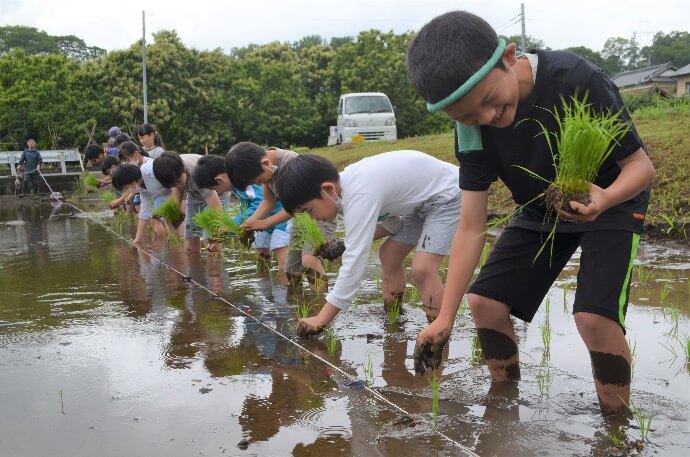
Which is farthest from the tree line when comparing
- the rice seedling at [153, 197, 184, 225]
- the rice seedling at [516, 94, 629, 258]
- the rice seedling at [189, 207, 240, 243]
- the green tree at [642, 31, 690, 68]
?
the green tree at [642, 31, 690, 68]

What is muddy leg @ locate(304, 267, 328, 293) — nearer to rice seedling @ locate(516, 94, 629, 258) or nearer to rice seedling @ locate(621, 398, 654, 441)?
rice seedling @ locate(621, 398, 654, 441)

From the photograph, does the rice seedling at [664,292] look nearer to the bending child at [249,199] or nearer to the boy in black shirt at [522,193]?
the boy in black shirt at [522,193]

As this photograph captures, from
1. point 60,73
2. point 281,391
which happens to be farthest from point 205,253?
point 60,73

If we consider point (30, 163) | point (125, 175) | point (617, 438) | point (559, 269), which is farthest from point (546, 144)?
point (30, 163)

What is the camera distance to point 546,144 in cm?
266

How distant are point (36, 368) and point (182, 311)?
136cm

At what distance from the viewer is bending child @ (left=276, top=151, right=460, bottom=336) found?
11.6ft

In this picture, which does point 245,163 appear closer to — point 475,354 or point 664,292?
point 475,354

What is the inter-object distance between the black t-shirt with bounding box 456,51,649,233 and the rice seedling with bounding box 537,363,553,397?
774mm

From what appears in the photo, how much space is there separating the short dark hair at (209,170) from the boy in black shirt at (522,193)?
3.36 m

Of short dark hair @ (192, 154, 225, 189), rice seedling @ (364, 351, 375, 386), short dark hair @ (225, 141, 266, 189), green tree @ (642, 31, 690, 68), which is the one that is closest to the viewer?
rice seedling @ (364, 351, 375, 386)

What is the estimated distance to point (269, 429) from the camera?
292 cm

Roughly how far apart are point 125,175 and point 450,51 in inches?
266

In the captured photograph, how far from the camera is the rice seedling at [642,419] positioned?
260 cm
